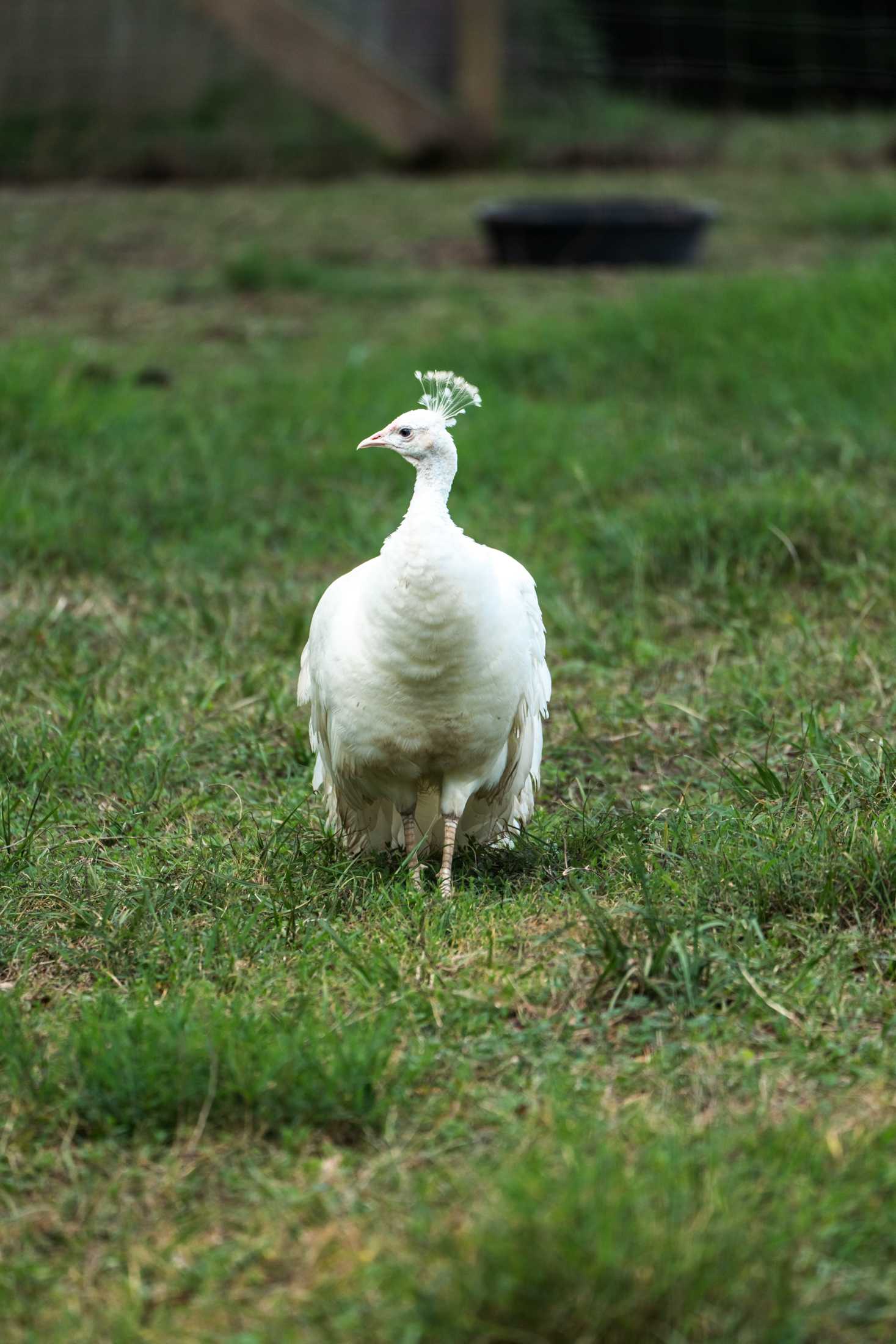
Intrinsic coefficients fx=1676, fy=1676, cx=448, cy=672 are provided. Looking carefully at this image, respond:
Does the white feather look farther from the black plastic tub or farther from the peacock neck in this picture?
the black plastic tub

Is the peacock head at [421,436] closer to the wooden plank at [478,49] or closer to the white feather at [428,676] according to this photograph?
the white feather at [428,676]

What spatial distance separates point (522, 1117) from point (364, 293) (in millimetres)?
6627

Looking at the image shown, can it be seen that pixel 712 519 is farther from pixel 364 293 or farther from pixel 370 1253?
pixel 364 293

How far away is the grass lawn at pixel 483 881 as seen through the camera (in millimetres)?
2238

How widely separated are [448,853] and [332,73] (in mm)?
8920

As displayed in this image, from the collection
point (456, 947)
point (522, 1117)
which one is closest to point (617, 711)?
point (456, 947)

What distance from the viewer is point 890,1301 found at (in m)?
2.16

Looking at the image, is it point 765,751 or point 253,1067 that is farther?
point 765,751

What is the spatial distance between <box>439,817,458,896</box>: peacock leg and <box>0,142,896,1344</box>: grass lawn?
0.08m

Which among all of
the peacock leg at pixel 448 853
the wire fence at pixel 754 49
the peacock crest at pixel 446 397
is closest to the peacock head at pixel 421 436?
the peacock crest at pixel 446 397

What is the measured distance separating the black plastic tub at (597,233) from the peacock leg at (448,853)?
5.97 metres

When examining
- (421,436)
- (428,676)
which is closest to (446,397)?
(421,436)

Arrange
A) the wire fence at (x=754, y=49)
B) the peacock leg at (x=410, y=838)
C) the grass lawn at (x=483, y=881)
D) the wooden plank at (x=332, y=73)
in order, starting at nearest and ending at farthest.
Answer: the grass lawn at (x=483, y=881) → the peacock leg at (x=410, y=838) → the wooden plank at (x=332, y=73) → the wire fence at (x=754, y=49)

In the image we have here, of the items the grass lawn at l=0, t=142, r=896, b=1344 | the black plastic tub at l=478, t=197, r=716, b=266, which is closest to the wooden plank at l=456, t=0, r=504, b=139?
the black plastic tub at l=478, t=197, r=716, b=266
